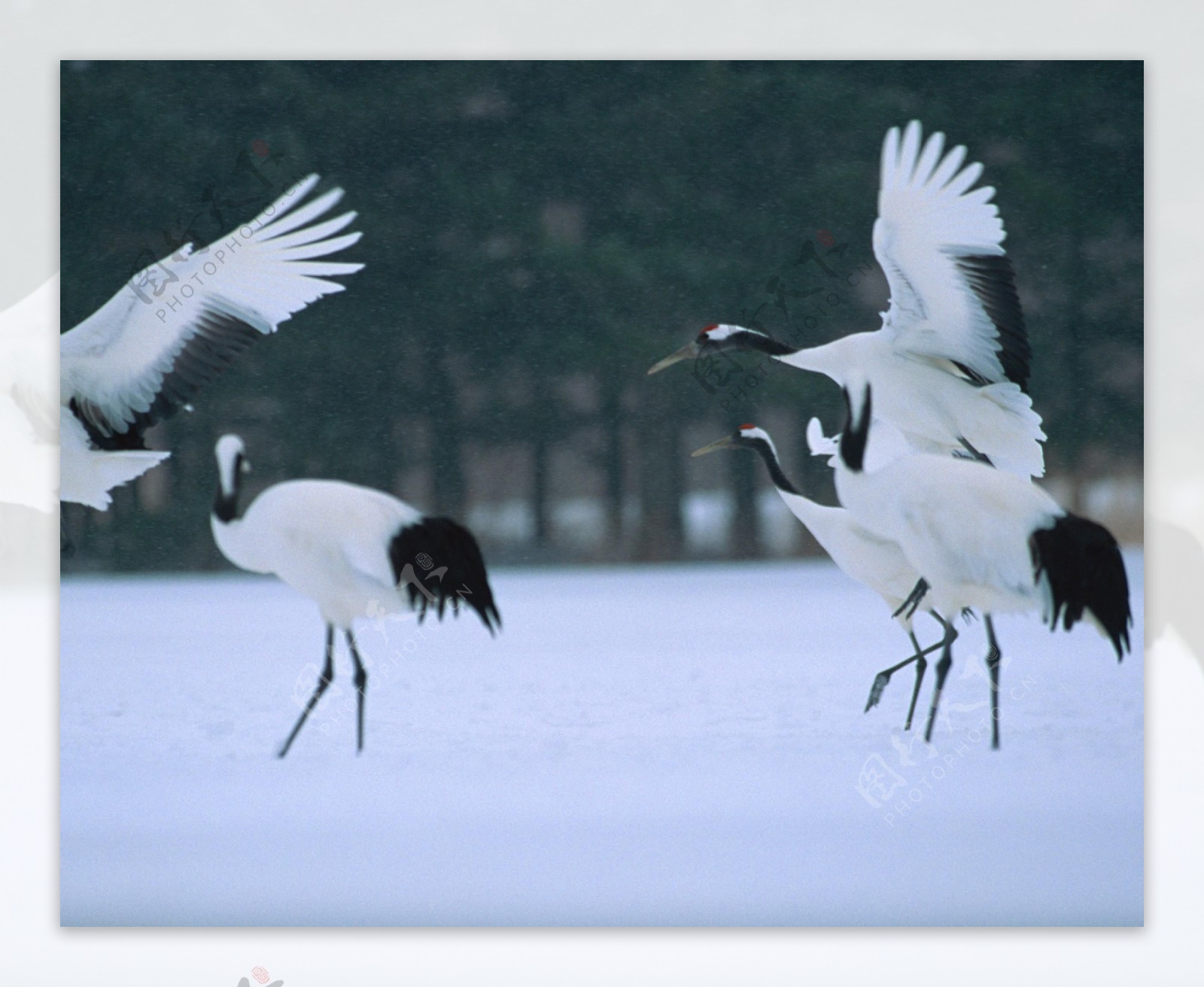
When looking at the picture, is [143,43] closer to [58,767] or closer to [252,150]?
[252,150]

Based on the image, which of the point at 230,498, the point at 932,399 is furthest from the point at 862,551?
the point at 230,498

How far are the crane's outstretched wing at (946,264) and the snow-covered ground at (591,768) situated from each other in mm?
584

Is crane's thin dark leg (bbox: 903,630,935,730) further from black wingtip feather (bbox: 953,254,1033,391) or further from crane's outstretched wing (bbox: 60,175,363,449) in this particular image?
crane's outstretched wing (bbox: 60,175,363,449)

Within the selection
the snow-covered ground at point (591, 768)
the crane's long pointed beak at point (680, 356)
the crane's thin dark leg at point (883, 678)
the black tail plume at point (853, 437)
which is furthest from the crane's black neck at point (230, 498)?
the crane's thin dark leg at point (883, 678)

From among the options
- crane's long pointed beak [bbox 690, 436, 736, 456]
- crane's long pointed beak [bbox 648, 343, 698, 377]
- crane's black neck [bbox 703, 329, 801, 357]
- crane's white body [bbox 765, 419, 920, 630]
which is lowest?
crane's white body [bbox 765, 419, 920, 630]

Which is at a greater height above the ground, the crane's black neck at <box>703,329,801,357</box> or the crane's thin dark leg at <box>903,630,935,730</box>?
the crane's black neck at <box>703,329,801,357</box>

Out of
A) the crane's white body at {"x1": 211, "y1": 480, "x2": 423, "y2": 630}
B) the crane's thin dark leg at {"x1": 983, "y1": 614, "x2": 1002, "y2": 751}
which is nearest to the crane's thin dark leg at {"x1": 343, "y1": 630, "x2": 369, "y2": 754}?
the crane's white body at {"x1": 211, "y1": 480, "x2": 423, "y2": 630}

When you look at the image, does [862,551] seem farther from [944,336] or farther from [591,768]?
[591,768]

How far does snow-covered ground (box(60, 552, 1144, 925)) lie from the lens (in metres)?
2.77

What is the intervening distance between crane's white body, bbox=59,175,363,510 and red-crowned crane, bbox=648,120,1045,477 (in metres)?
1.02

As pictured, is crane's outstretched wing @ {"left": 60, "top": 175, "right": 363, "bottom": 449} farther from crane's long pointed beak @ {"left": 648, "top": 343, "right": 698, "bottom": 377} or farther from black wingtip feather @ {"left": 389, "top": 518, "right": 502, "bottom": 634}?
crane's long pointed beak @ {"left": 648, "top": 343, "right": 698, "bottom": 377}

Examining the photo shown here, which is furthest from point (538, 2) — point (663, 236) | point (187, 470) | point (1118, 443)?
point (1118, 443)

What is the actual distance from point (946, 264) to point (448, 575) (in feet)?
4.49

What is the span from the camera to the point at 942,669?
109 inches
